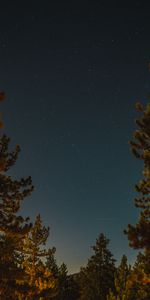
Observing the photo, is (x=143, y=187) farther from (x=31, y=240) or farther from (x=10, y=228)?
(x=31, y=240)

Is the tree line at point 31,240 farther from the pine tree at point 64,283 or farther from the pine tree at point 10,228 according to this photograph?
the pine tree at point 64,283

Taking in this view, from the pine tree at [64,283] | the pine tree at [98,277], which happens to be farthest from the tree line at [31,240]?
the pine tree at [64,283]

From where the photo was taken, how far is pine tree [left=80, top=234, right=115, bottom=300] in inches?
1718

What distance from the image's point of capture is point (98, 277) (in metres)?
44.2

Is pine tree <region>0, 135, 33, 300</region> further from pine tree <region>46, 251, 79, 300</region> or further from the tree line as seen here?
pine tree <region>46, 251, 79, 300</region>

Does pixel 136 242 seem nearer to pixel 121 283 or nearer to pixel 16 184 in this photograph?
pixel 16 184

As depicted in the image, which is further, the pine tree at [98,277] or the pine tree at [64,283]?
the pine tree at [64,283]

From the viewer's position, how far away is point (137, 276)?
592 inches

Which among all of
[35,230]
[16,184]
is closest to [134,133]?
[16,184]

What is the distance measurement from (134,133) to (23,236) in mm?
8465

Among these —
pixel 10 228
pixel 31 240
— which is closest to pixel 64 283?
pixel 31 240

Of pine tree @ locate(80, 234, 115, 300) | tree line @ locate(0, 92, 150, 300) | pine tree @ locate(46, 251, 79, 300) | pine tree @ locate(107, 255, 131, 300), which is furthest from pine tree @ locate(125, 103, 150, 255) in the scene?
pine tree @ locate(46, 251, 79, 300)

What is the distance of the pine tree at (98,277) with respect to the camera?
43.6 metres

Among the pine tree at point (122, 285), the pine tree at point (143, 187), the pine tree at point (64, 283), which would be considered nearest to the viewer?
the pine tree at point (143, 187)
